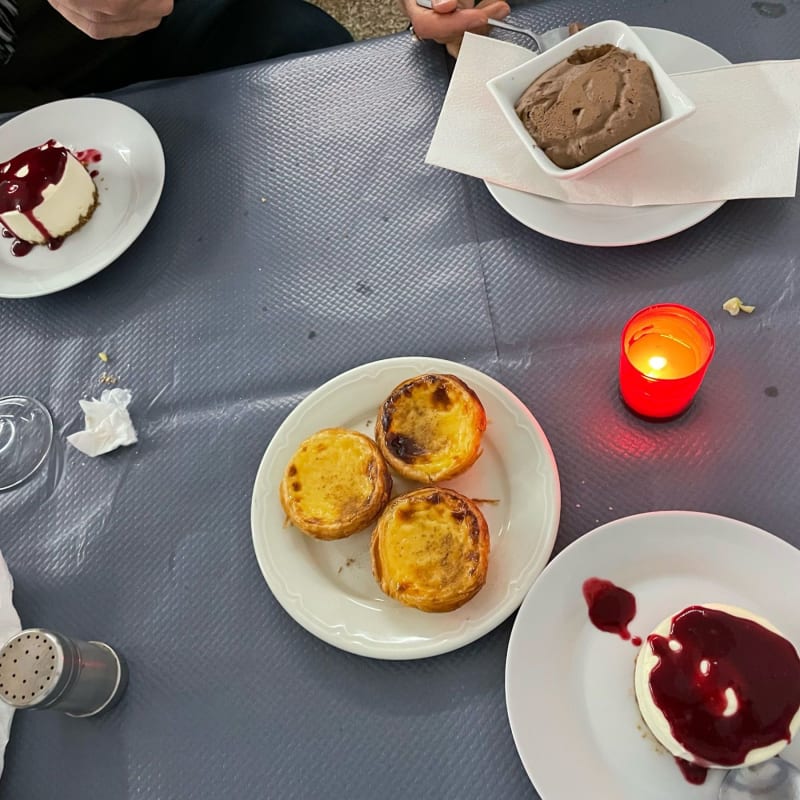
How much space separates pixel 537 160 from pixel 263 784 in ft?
2.38

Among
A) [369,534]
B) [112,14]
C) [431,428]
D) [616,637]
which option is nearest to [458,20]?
[112,14]

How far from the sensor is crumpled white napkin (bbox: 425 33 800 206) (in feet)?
2.79

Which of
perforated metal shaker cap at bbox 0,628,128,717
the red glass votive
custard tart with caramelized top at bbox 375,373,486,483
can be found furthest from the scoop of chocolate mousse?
perforated metal shaker cap at bbox 0,628,128,717

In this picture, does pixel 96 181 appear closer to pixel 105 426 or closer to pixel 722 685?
pixel 105 426

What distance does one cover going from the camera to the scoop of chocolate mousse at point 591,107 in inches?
33.1

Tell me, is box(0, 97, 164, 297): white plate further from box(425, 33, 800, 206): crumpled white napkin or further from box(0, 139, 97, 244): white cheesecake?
box(425, 33, 800, 206): crumpled white napkin

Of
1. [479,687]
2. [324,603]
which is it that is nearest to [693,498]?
[479,687]

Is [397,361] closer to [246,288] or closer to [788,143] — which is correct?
[246,288]

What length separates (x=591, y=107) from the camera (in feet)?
2.79

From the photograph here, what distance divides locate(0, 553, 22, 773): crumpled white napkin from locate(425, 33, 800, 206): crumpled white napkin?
0.70 metres

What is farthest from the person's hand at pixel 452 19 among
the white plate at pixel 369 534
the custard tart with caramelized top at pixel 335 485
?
the custard tart with caramelized top at pixel 335 485

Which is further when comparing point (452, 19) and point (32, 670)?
point (452, 19)

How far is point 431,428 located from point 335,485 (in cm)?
11

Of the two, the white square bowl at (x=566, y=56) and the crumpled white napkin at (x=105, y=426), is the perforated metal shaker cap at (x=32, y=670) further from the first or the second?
the white square bowl at (x=566, y=56)
